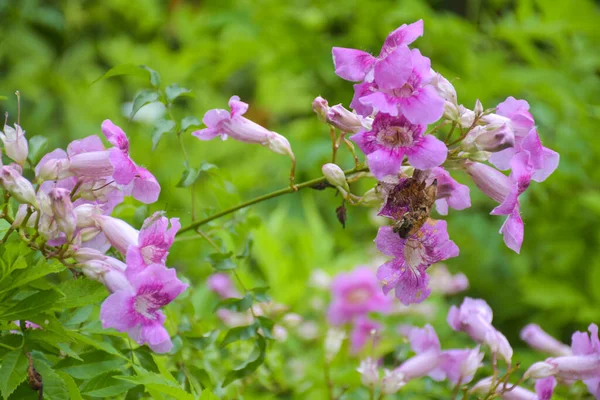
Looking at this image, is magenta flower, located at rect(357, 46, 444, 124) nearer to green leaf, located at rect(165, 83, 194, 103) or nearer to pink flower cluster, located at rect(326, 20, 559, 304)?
pink flower cluster, located at rect(326, 20, 559, 304)

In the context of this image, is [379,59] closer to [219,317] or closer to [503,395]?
[503,395]

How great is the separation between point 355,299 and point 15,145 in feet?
5.46

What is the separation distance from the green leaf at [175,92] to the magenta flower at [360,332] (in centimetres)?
137

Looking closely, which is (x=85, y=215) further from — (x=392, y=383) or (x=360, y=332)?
(x=360, y=332)

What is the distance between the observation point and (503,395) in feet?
4.08

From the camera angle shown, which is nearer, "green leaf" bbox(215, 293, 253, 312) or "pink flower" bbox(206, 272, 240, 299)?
"green leaf" bbox(215, 293, 253, 312)

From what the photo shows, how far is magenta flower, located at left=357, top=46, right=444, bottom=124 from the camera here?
36.2 inches

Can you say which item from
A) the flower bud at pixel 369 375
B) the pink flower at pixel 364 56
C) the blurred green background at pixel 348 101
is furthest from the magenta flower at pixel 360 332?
the pink flower at pixel 364 56

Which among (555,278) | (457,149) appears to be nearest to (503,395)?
(457,149)

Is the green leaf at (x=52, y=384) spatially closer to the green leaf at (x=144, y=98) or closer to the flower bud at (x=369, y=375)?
the green leaf at (x=144, y=98)

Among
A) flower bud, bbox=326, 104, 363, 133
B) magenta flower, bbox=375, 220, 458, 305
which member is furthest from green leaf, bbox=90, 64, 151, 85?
magenta flower, bbox=375, 220, 458, 305

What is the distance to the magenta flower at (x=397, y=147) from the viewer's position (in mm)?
924

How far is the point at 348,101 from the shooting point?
3.24 m

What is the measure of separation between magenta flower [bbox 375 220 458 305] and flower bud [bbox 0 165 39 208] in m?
0.45
